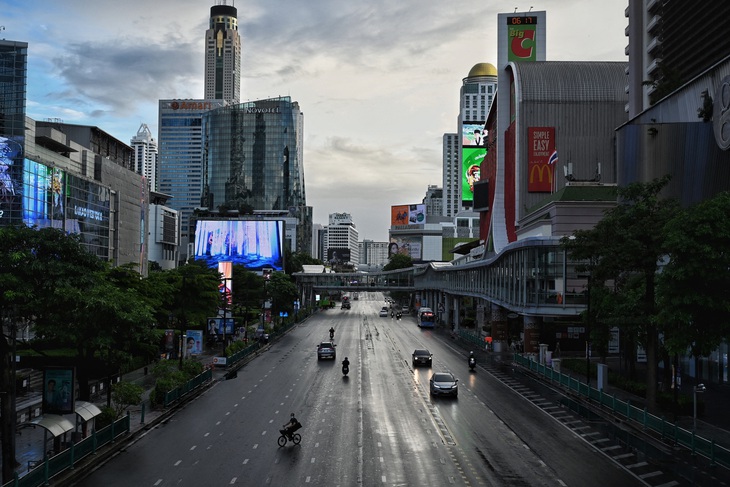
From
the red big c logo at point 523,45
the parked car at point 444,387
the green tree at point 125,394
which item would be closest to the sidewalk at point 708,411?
the parked car at point 444,387

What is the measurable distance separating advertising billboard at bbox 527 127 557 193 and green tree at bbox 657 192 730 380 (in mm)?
66633

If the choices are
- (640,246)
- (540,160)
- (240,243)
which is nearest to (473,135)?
(240,243)

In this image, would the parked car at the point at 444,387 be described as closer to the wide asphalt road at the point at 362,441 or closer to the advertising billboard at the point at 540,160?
the wide asphalt road at the point at 362,441

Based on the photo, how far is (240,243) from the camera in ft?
497

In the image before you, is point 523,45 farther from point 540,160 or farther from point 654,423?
point 654,423

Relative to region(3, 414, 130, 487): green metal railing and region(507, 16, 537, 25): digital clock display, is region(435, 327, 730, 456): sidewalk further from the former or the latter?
region(507, 16, 537, 25): digital clock display

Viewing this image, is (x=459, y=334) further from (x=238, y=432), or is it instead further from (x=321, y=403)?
(x=238, y=432)

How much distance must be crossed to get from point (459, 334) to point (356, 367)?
121 feet

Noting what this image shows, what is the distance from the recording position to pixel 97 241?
114812 millimetres

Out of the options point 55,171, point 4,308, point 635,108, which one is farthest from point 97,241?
point 4,308

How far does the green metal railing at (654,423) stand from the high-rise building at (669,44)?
104 feet

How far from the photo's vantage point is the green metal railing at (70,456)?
860 inches

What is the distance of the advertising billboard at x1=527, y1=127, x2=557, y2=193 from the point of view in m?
96.4

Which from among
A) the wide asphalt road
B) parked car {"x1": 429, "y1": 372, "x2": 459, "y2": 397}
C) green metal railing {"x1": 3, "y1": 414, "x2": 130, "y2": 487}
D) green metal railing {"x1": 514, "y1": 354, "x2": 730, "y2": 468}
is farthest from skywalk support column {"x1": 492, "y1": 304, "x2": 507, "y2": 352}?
green metal railing {"x1": 3, "y1": 414, "x2": 130, "y2": 487}
